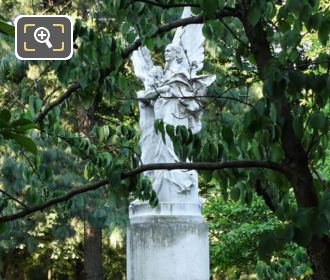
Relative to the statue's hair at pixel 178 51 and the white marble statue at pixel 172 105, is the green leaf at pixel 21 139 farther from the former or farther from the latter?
the statue's hair at pixel 178 51

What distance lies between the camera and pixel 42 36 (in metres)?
3.06

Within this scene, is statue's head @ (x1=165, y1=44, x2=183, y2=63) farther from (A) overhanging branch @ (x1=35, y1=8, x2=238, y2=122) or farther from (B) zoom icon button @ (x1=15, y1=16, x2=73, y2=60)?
(B) zoom icon button @ (x1=15, y1=16, x2=73, y2=60)

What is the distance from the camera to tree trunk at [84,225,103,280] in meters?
17.0

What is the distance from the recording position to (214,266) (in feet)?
65.7

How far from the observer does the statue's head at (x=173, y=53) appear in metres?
9.09

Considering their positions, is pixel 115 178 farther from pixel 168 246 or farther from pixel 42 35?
pixel 168 246

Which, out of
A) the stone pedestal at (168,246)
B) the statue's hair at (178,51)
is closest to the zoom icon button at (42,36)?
the stone pedestal at (168,246)

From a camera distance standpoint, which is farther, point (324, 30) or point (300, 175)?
point (300, 175)

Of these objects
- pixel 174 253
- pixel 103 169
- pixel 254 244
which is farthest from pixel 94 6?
pixel 103 169

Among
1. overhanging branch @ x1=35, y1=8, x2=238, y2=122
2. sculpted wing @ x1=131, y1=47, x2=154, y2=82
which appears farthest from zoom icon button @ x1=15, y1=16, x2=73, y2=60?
sculpted wing @ x1=131, y1=47, x2=154, y2=82

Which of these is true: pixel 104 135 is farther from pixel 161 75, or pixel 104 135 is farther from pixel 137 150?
pixel 161 75

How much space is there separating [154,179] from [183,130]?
5487 millimetres

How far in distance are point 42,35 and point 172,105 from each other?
19.4ft

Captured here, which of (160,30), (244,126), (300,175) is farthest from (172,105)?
(244,126)
